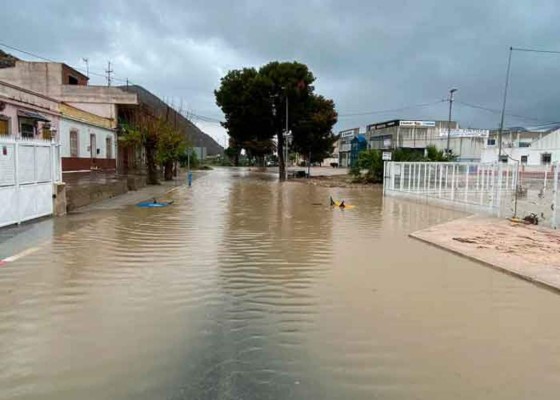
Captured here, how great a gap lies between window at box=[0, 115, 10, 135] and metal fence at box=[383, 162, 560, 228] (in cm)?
1767

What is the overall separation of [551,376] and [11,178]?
11.5 meters

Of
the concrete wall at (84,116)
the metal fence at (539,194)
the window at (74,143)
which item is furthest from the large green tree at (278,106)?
the metal fence at (539,194)

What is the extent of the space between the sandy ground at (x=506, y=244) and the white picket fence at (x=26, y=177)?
9.60m

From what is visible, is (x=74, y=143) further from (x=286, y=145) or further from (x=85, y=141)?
(x=286, y=145)

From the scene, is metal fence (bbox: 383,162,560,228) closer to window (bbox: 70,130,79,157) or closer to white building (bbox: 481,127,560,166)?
window (bbox: 70,130,79,157)

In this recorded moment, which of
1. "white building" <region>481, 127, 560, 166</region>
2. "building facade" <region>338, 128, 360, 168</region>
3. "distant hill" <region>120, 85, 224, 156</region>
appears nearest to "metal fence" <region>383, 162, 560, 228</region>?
"white building" <region>481, 127, 560, 166</region>

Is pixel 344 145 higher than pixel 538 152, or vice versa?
pixel 344 145

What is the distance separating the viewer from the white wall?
26.7 meters

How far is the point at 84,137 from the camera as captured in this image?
97.9ft

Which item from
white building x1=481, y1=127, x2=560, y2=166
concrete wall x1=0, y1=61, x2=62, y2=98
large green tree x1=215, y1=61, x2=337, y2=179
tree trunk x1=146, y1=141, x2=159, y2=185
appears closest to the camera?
tree trunk x1=146, y1=141, x2=159, y2=185

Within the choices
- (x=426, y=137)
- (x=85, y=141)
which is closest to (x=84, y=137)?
(x=85, y=141)

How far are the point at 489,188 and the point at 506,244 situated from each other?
6738 mm

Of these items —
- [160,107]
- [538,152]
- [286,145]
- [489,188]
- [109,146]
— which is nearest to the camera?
[489,188]

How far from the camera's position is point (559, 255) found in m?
9.05
